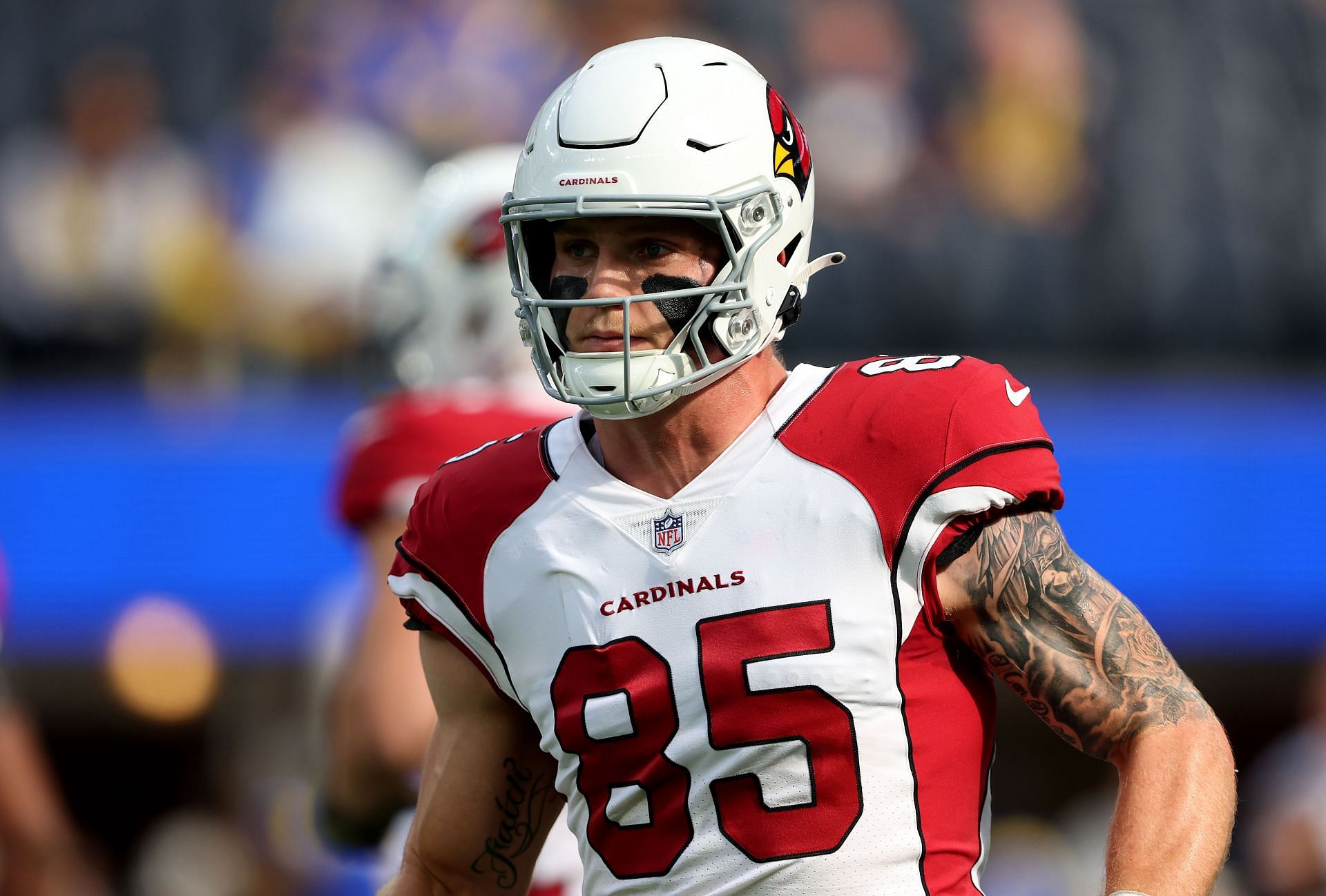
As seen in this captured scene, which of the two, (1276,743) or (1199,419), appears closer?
(1199,419)

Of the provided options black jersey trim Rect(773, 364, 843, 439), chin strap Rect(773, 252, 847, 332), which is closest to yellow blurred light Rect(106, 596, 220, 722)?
chin strap Rect(773, 252, 847, 332)

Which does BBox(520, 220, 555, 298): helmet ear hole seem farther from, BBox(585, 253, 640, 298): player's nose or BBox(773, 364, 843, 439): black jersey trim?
BBox(773, 364, 843, 439): black jersey trim

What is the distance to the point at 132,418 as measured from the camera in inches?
277

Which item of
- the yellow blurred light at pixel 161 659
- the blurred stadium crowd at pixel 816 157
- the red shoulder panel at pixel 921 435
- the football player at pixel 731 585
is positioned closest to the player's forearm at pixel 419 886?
the football player at pixel 731 585

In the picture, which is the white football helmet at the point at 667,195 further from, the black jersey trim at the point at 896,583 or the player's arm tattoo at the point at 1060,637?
the player's arm tattoo at the point at 1060,637

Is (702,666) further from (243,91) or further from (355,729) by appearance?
(243,91)

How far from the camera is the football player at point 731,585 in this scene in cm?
221

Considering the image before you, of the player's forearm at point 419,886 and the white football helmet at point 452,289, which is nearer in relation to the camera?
the player's forearm at point 419,886

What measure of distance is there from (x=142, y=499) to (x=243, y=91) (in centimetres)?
234

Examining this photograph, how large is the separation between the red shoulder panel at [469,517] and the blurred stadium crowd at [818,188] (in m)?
4.76

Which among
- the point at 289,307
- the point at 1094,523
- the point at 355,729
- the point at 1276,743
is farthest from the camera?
the point at 1276,743

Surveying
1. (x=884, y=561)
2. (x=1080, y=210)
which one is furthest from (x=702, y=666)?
(x=1080, y=210)

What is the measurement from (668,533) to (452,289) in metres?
1.49

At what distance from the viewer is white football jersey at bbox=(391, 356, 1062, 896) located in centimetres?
222
